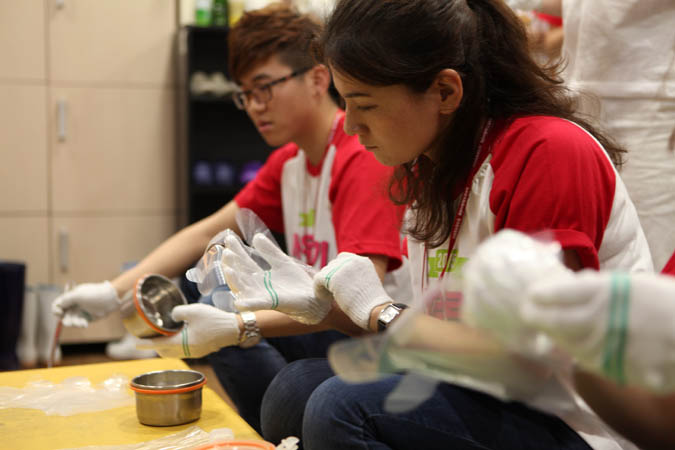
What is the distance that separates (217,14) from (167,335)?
2273mm

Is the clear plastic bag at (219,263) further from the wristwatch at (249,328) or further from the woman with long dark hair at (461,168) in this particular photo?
the woman with long dark hair at (461,168)

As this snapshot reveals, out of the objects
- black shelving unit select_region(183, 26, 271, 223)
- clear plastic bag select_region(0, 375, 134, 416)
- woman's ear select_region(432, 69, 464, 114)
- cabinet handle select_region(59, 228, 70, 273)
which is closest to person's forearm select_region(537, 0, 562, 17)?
woman's ear select_region(432, 69, 464, 114)

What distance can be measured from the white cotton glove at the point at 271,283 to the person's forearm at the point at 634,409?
1.78 ft

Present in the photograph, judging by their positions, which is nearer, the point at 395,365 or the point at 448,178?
the point at 395,365

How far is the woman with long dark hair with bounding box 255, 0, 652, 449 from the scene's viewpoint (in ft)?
3.18

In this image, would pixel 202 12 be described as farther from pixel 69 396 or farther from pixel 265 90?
pixel 69 396

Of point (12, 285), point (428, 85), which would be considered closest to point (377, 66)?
point (428, 85)

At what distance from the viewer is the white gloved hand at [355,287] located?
1.11 metres

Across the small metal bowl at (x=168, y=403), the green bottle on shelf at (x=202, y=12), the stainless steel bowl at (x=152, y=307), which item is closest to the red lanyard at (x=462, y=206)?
the small metal bowl at (x=168, y=403)

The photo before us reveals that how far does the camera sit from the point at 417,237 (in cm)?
122

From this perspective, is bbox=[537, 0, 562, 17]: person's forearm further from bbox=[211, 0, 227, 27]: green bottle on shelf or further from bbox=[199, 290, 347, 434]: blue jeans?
bbox=[211, 0, 227, 27]: green bottle on shelf

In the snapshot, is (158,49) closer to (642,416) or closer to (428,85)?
(428,85)

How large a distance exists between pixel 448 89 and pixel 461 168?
0.13 metres

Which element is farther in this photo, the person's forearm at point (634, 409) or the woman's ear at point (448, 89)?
the woman's ear at point (448, 89)
